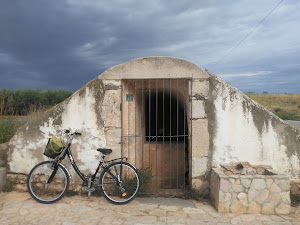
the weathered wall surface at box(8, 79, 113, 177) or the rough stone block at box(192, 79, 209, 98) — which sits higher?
the rough stone block at box(192, 79, 209, 98)

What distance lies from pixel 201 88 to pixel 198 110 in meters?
0.40

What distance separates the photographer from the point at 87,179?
4.25 meters

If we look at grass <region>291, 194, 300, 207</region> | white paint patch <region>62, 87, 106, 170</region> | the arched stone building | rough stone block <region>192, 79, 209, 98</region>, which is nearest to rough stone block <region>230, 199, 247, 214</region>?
the arched stone building

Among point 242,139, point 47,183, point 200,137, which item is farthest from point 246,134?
point 47,183

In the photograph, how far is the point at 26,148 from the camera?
14.8 feet

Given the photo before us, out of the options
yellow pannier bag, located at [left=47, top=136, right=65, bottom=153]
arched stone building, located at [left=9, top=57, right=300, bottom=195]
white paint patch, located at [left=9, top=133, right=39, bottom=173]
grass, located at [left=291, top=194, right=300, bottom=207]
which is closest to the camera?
yellow pannier bag, located at [left=47, top=136, right=65, bottom=153]

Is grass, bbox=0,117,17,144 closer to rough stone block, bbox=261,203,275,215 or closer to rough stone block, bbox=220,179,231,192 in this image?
rough stone block, bbox=220,179,231,192

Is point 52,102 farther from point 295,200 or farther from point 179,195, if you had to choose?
point 295,200

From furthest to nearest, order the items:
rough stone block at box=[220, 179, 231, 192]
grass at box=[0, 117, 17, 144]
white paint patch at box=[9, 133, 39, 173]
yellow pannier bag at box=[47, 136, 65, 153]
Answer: grass at box=[0, 117, 17, 144] < white paint patch at box=[9, 133, 39, 173] < yellow pannier bag at box=[47, 136, 65, 153] < rough stone block at box=[220, 179, 231, 192]

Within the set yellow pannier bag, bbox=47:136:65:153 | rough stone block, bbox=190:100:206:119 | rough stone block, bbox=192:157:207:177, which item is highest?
rough stone block, bbox=190:100:206:119

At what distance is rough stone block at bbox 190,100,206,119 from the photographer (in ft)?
14.3

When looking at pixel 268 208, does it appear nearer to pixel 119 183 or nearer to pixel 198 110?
pixel 198 110

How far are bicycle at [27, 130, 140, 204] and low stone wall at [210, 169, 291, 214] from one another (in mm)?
1418

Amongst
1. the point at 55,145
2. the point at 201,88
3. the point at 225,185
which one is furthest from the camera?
the point at 201,88
